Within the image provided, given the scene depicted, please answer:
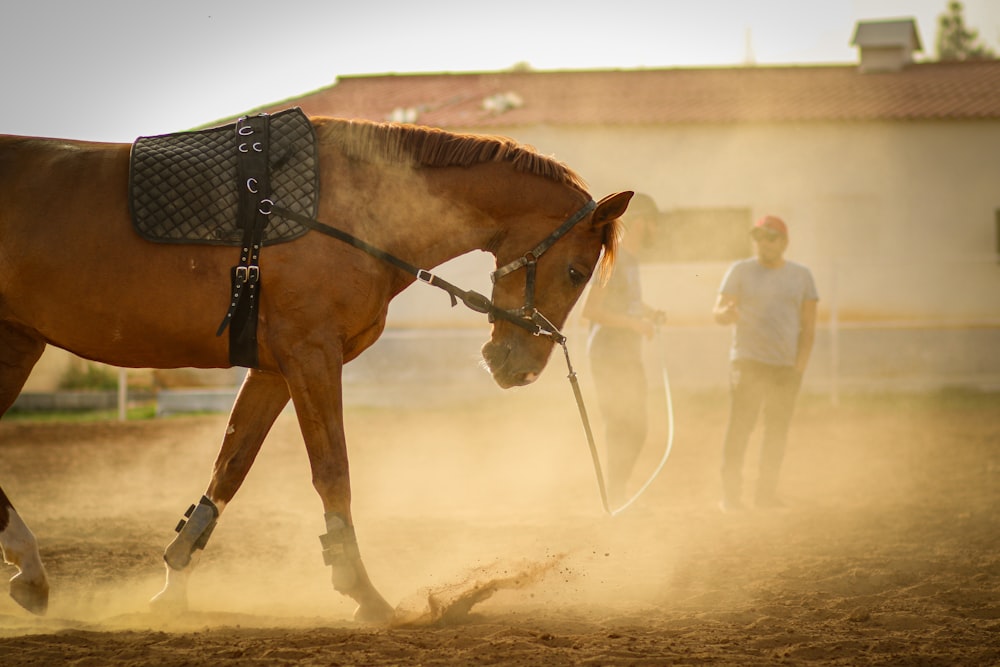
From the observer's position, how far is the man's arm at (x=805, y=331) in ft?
25.2

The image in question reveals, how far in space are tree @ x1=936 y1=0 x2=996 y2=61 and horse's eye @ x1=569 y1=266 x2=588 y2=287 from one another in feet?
152

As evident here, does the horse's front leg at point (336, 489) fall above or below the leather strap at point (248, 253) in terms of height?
below

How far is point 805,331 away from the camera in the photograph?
7711 mm

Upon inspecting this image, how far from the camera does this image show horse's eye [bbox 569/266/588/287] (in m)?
4.63

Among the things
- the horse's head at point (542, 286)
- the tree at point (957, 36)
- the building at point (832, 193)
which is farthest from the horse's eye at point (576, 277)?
the tree at point (957, 36)

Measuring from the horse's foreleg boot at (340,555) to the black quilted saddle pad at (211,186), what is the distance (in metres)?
1.25

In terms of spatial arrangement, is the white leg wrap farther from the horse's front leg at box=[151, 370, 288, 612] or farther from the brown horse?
the horse's front leg at box=[151, 370, 288, 612]

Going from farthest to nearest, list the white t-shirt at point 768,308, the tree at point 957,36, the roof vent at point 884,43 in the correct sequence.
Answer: the tree at point 957,36, the roof vent at point 884,43, the white t-shirt at point 768,308

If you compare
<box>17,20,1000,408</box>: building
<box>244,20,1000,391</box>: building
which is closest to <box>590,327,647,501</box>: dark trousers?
<box>17,20,1000,408</box>: building

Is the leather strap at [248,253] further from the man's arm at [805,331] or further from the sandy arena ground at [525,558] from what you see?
the man's arm at [805,331]

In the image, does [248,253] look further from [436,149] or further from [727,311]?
[727,311]

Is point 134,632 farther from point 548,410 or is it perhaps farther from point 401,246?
point 548,410

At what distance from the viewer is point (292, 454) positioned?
10.6 meters

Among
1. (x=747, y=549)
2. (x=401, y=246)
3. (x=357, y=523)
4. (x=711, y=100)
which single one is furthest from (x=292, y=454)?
(x=711, y=100)
